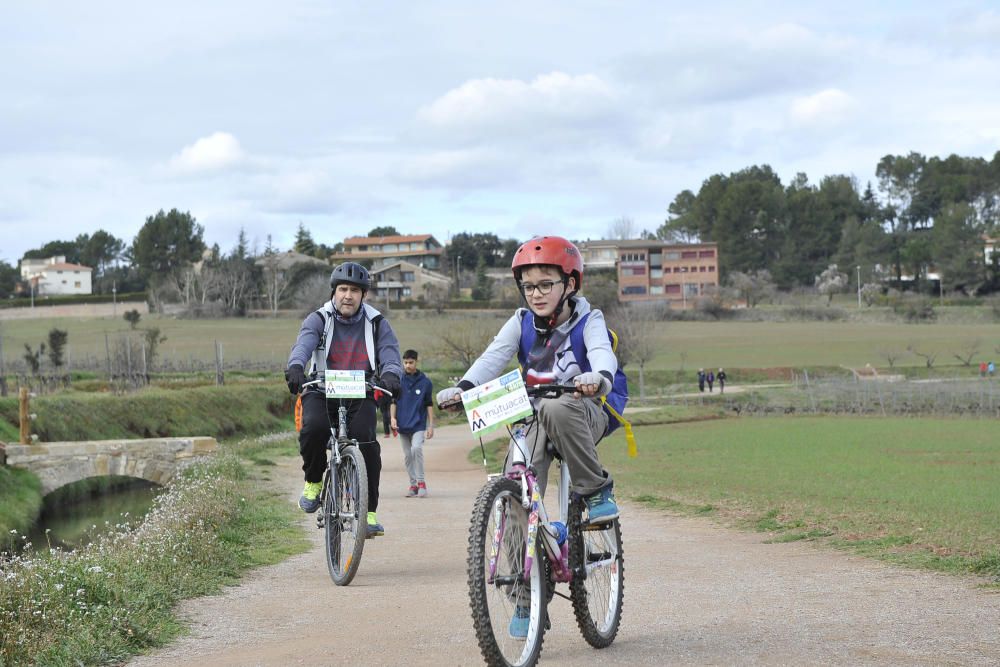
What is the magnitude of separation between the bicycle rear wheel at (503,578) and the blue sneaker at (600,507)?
58 cm

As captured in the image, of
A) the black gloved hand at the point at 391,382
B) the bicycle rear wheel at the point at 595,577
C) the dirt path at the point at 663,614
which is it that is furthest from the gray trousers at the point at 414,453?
the bicycle rear wheel at the point at 595,577

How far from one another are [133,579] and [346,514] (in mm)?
1698

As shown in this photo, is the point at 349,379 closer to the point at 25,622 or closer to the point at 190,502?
the point at 25,622

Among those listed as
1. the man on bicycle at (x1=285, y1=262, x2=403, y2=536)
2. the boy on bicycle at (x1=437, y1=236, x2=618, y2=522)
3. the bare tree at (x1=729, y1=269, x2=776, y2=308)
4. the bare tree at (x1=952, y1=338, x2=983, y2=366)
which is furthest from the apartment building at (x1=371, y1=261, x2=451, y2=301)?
the boy on bicycle at (x1=437, y1=236, x2=618, y2=522)

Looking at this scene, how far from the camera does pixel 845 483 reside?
1859 centimetres

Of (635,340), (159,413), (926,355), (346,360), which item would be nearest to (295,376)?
(346,360)

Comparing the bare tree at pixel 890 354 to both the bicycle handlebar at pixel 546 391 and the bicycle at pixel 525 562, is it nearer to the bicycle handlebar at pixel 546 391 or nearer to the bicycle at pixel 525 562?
the bicycle at pixel 525 562

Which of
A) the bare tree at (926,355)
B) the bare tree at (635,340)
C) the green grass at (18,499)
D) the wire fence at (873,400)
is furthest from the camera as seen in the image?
the bare tree at (926,355)

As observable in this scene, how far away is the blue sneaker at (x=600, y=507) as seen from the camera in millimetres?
6000

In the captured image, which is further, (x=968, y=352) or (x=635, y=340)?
(x=968, y=352)

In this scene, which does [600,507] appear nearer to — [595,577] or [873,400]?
[595,577]

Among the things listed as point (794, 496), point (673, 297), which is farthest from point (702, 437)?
point (673, 297)

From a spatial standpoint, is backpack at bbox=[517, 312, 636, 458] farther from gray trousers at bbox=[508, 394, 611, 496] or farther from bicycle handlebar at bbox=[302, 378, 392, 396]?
bicycle handlebar at bbox=[302, 378, 392, 396]

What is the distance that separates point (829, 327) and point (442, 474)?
93.8 m
